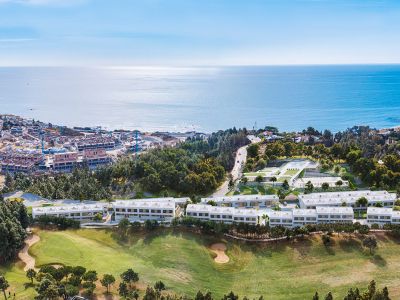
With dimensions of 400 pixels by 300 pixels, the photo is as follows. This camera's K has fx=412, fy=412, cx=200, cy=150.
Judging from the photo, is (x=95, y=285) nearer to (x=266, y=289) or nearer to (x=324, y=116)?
(x=266, y=289)

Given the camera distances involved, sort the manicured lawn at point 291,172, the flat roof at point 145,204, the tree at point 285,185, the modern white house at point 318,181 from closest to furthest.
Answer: the flat roof at point 145,204
the modern white house at point 318,181
the tree at point 285,185
the manicured lawn at point 291,172

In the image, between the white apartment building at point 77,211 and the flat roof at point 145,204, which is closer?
the flat roof at point 145,204

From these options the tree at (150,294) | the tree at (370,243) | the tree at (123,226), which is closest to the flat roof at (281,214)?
the tree at (370,243)

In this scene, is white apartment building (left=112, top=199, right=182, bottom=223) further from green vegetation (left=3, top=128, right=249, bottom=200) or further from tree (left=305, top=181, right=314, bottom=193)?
tree (left=305, top=181, right=314, bottom=193)

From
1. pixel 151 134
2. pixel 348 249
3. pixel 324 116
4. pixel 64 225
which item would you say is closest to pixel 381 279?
pixel 348 249

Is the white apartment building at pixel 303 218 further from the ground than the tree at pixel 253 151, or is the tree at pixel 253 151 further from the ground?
the tree at pixel 253 151

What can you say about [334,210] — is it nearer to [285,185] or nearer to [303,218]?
[303,218]

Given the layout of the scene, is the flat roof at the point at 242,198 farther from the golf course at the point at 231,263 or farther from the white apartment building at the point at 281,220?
the golf course at the point at 231,263
